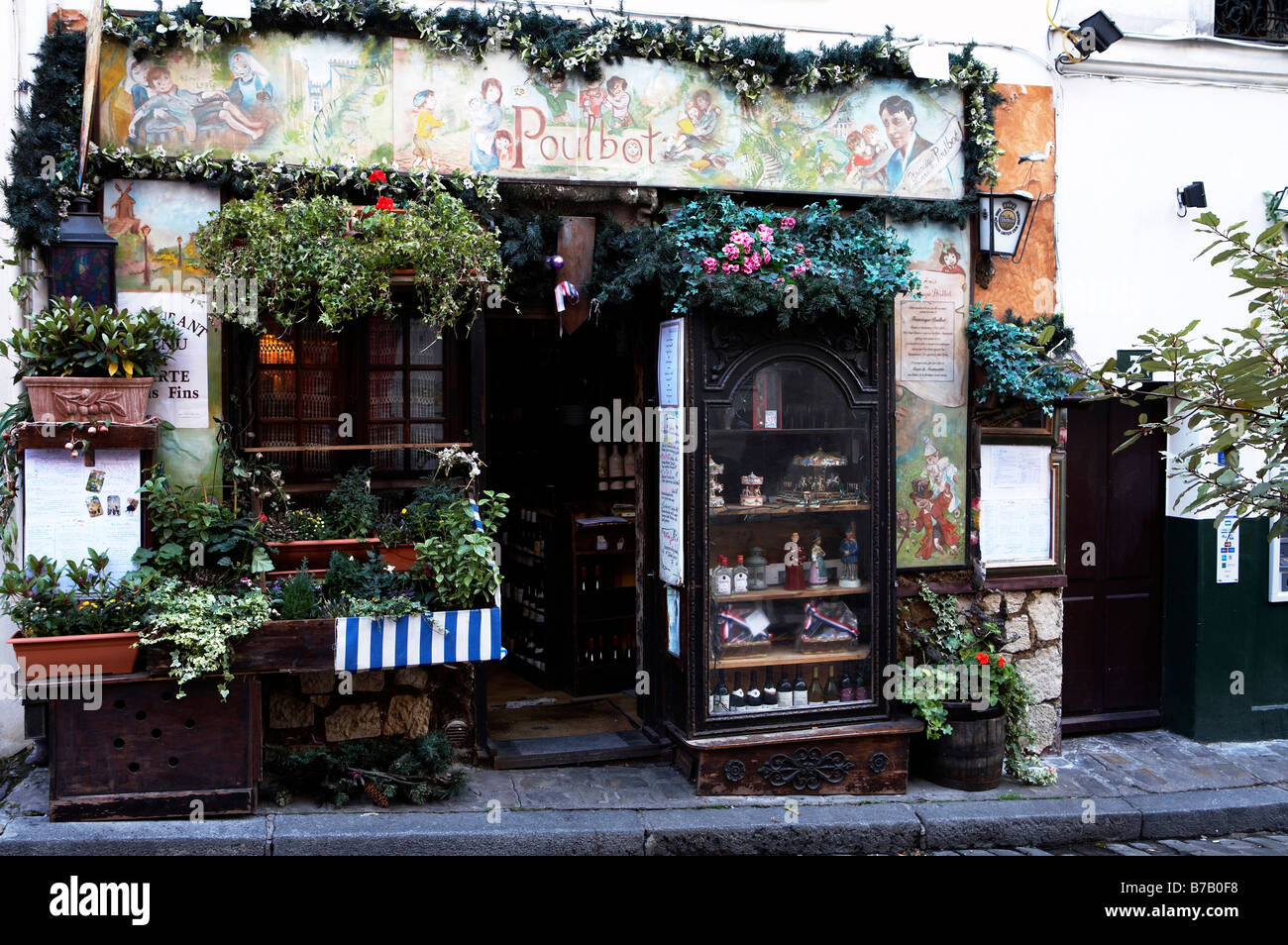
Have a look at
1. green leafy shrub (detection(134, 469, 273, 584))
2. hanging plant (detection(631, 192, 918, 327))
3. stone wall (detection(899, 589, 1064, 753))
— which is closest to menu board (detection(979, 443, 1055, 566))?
stone wall (detection(899, 589, 1064, 753))

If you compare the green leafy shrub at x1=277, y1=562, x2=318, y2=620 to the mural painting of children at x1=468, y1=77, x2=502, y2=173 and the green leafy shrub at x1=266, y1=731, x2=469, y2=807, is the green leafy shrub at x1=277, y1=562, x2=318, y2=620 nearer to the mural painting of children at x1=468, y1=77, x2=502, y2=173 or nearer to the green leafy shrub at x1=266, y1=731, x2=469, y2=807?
the green leafy shrub at x1=266, y1=731, x2=469, y2=807

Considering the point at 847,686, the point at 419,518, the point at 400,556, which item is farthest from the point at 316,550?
the point at 847,686

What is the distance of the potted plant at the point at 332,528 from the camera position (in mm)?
6793

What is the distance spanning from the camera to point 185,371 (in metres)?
6.70

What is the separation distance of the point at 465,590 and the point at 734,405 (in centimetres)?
208

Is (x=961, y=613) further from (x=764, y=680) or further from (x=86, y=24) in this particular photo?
(x=86, y=24)

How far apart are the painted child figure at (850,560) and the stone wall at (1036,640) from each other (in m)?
0.98

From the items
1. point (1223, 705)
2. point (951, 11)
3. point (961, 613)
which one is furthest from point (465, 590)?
point (1223, 705)

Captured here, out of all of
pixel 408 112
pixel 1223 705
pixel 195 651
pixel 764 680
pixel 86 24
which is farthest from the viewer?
pixel 1223 705

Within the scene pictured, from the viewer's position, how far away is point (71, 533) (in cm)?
625

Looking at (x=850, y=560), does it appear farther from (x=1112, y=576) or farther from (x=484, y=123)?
(x=484, y=123)

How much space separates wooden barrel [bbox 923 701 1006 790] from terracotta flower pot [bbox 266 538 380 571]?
153 inches

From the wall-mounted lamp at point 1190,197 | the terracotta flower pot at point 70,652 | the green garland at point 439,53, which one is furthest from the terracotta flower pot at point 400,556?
the wall-mounted lamp at point 1190,197

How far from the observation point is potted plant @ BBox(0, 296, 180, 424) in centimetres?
606
